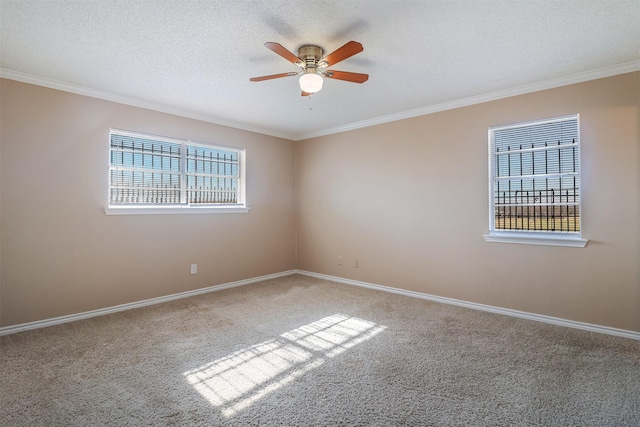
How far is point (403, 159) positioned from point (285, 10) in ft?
8.98

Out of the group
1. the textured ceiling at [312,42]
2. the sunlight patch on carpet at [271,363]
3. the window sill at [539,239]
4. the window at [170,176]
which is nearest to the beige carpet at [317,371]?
the sunlight patch on carpet at [271,363]

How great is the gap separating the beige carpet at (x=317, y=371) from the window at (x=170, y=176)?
1.39 meters

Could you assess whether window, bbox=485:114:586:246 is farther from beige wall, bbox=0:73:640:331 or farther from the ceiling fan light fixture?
the ceiling fan light fixture

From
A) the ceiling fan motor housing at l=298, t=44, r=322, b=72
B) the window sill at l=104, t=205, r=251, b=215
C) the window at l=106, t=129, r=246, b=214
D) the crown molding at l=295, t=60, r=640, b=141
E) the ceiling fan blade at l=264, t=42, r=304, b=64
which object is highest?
the crown molding at l=295, t=60, r=640, b=141

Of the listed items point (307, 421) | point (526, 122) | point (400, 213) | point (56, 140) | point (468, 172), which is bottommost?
point (307, 421)

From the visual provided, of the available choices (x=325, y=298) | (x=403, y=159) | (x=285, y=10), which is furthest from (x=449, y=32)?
(x=325, y=298)

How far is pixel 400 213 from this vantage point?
440 centimetres

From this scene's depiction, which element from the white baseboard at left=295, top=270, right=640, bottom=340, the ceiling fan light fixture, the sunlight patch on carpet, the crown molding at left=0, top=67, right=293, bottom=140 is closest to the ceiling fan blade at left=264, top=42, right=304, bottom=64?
the ceiling fan light fixture

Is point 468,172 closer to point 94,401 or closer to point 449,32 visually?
point 449,32

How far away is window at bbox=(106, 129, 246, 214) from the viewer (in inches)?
148

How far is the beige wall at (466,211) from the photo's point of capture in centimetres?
295

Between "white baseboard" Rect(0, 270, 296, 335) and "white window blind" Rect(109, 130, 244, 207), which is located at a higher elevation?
"white window blind" Rect(109, 130, 244, 207)

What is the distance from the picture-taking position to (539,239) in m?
3.33

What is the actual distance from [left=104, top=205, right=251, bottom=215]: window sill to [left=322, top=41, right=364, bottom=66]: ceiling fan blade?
283 cm
